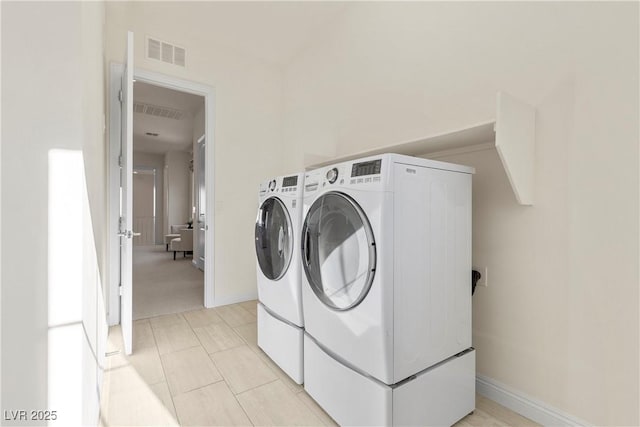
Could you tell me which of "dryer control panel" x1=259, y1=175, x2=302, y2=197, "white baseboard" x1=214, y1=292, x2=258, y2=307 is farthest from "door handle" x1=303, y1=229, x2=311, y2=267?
"white baseboard" x1=214, y1=292, x2=258, y2=307

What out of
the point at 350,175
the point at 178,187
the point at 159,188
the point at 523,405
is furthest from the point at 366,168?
the point at 159,188

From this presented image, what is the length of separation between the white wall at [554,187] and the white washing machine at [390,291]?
24 cm

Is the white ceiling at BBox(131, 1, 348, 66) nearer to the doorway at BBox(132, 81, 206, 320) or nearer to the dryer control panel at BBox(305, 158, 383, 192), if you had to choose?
the doorway at BBox(132, 81, 206, 320)

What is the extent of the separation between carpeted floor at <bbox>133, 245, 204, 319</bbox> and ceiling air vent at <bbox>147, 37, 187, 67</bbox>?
2523 mm

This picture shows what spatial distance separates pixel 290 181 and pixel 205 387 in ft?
4.39

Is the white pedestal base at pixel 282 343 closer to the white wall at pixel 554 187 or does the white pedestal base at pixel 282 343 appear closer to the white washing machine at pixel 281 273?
the white washing machine at pixel 281 273

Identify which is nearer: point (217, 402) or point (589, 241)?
point (589, 241)

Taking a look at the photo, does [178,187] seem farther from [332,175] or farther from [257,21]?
[332,175]

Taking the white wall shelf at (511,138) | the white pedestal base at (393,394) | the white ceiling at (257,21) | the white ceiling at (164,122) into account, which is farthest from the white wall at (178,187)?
the white wall shelf at (511,138)

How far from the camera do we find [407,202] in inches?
48.6

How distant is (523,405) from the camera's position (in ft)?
4.83

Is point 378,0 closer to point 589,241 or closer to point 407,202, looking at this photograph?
point 407,202

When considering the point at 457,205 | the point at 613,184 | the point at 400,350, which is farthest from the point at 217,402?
the point at 613,184

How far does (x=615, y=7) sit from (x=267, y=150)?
2954mm
